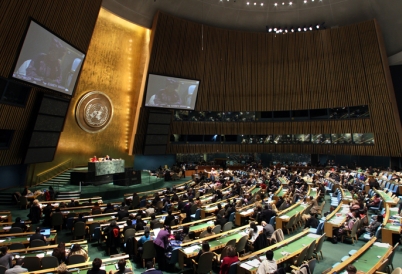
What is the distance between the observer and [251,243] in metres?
7.41

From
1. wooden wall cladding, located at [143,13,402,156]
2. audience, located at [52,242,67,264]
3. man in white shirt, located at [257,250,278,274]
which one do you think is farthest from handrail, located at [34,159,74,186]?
man in white shirt, located at [257,250,278,274]

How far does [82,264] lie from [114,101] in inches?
695

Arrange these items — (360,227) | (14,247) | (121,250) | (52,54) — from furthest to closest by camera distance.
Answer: (52,54) < (360,227) < (121,250) < (14,247)

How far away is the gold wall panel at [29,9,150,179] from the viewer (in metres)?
19.4

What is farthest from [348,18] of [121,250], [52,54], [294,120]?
[121,250]

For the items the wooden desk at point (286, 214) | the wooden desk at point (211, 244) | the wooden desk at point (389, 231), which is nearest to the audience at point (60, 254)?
the wooden desk at point (211, 244)

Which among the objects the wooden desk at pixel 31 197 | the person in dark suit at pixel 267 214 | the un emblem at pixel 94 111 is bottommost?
the wooden desk at pixel 31 197

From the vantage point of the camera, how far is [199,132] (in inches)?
1038

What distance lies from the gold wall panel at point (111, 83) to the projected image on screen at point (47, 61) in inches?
172

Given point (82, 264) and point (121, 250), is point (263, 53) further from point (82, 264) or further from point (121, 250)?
point (82, 264)

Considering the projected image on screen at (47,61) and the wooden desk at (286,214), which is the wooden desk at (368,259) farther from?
the projected image on screen at (47,61)

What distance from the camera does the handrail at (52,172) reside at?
662 inches

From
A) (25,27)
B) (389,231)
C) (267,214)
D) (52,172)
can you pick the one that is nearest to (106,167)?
(52,172)

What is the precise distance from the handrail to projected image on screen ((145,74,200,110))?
7.24m
